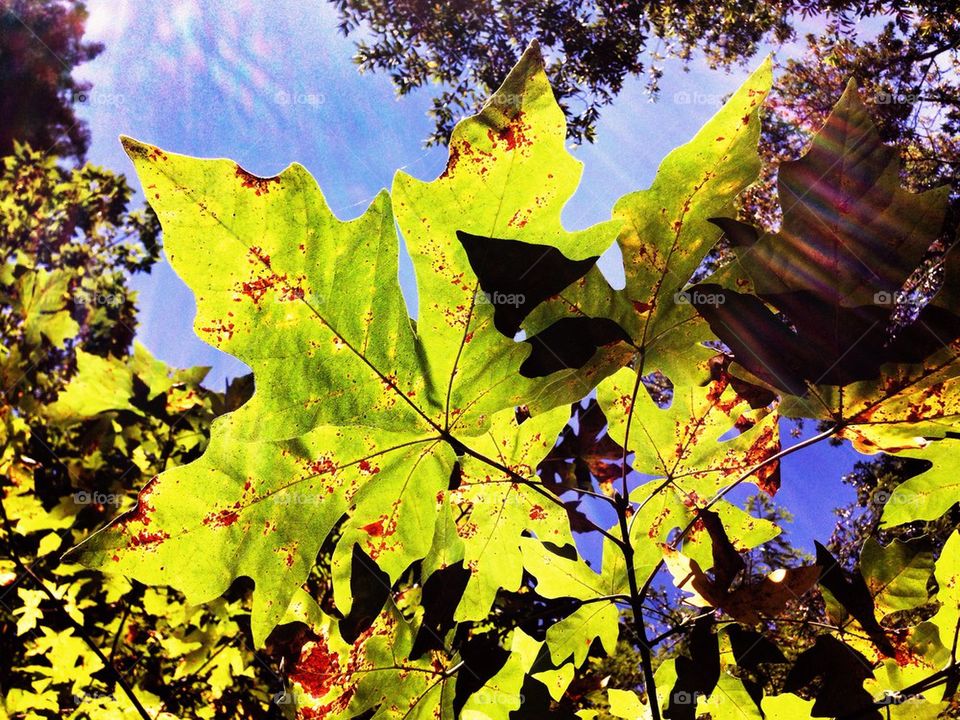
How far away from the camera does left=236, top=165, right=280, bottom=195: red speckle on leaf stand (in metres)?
0.63

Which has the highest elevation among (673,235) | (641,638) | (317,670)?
(673,235)

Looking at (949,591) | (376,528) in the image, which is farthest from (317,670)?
(949,591)

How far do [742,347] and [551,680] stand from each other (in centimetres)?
83

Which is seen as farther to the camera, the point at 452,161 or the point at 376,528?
the point at 376,528

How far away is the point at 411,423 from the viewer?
0.77 m

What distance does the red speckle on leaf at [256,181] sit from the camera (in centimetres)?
63

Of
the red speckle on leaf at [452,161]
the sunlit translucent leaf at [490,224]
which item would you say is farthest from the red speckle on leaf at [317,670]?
the red speckle on leaf at [452,161]

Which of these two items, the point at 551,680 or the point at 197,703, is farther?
the point at 197,703

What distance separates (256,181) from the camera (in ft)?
2.08

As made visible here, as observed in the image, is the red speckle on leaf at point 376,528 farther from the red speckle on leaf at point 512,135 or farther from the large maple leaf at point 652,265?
the red speckle on leaf at point 512,135

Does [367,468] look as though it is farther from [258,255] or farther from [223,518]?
[258,255]

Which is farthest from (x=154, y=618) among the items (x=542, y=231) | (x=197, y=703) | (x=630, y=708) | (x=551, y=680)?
(x=542, y=231)

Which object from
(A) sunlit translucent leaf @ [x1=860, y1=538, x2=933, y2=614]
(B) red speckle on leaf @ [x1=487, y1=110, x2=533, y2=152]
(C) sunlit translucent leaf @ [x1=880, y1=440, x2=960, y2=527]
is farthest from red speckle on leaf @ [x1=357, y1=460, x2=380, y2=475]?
(A) sunlit translucent leaf @ [x1=860, y1=538, x2=933, y2=614]

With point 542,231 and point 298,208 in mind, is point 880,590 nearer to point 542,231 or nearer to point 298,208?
point 542,231
